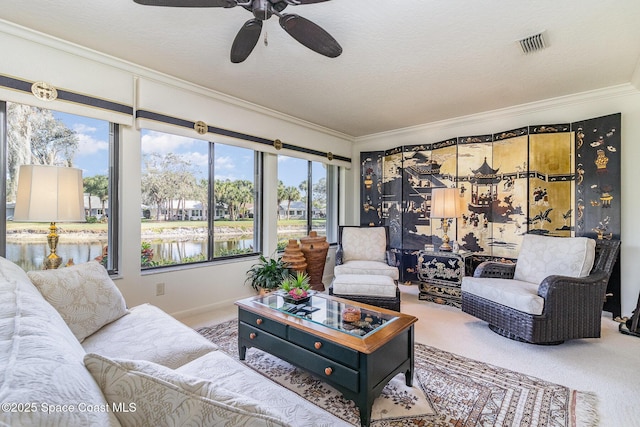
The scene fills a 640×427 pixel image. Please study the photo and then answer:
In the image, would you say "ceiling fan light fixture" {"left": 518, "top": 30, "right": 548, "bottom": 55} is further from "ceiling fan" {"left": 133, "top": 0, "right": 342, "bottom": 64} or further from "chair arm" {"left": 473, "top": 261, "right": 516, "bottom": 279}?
"chair arm" {"left": 473, "top": 261, "right": 516, "bottom": 279}

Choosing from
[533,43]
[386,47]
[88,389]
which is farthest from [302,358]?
[533,43]

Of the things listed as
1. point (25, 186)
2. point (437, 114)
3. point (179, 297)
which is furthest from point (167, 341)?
point (437, 114)

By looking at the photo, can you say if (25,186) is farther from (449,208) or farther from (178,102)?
(449,208)

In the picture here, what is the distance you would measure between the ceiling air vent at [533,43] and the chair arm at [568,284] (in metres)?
1.96

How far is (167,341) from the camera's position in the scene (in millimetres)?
1637

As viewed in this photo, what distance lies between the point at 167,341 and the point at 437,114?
169 inches

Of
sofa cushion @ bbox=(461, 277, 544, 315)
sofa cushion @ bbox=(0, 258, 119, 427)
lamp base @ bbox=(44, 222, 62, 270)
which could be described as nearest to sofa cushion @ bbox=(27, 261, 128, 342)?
lamp base @ bbox=(44, 222, 62, 270)

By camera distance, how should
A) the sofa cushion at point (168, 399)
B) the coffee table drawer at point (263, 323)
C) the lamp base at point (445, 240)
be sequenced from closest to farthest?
the sofa cushion at point (168, 399)
the coffee table drawer at point (263, 323)
the lamp base at point (445, 240)

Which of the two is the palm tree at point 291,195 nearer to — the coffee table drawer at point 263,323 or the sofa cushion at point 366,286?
the sofa cushion at point 366,286

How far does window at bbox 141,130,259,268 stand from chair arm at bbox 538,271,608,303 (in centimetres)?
334

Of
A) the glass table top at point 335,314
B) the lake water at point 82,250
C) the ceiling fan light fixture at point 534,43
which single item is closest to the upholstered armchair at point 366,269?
the glass table top at point 335,314

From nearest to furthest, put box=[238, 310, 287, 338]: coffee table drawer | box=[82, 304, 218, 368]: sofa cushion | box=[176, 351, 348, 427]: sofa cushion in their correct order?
box=[176, 351, 348, 427]: sofa cushion < box=[82, 304, 218, 368]: sofa cushion < box=[238, 310, 287, 338]: coffee table drawer

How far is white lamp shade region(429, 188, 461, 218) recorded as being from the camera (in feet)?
13.0

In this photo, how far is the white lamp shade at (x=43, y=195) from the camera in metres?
1.81
